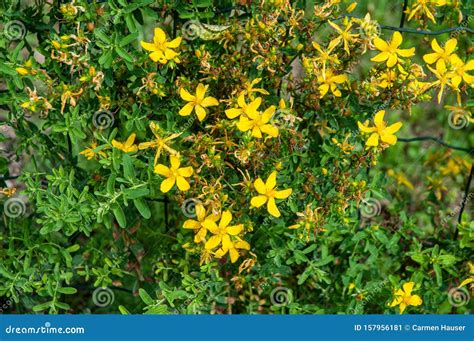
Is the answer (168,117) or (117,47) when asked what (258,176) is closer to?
(168,117)

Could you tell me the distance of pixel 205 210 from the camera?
252 cm

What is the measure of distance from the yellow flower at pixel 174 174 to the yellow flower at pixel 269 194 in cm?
23

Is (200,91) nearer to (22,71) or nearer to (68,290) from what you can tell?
(22,71)

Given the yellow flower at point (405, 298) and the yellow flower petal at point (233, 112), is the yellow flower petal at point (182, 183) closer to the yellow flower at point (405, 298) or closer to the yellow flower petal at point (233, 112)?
the yellow flower petal at point (233, 112)

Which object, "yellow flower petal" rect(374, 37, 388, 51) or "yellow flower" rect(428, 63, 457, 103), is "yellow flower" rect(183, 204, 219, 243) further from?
"yellow flower" rect(428, 63, 457, 103)

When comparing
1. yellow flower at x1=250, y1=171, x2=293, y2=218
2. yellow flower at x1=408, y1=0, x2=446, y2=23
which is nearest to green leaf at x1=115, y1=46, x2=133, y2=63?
yellow flower at x1=250, y1=171, x2=293, y2=218

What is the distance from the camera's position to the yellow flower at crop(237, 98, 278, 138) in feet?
7.82

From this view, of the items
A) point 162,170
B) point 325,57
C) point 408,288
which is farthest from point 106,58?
point 408,288

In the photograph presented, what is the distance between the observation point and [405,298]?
281cm

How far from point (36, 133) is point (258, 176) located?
0.85 meters

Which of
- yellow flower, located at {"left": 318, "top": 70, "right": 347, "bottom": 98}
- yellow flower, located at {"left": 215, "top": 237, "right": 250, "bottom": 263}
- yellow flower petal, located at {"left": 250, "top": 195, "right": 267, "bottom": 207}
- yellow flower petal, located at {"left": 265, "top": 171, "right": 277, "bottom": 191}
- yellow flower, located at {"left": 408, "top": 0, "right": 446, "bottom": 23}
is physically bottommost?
yellow flower, located at {"left": 215, "top": 237, "right": 250, "bottom": 263}

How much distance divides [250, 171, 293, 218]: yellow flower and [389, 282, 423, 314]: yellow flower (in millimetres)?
674

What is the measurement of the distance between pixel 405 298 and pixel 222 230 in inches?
32.2

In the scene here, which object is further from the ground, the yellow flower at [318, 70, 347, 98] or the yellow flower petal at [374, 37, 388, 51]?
the yellow flower petal at [374, 37, 388, 51]
